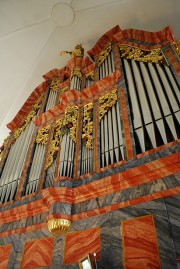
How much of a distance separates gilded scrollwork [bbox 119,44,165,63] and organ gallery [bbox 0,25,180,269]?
3 cm

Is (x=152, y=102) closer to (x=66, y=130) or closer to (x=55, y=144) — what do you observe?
(x=66, y=130)

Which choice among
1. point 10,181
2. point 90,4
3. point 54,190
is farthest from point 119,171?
point 90,4

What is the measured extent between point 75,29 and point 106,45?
5.03ft

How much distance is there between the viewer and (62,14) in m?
7.96

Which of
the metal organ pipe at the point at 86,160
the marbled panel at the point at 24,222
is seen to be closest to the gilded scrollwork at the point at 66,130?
the metal organ pipe at the point at 86,160

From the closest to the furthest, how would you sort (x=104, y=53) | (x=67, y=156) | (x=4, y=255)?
(x=4, y=255) < (x=67, y=156) < (x=104, y=53)

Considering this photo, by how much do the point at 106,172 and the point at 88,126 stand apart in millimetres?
1583

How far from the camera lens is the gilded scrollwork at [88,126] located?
4895 millimetres

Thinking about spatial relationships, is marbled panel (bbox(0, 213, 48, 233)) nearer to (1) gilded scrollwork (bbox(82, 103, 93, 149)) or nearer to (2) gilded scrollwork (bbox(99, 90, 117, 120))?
(1) gilded scrollwork (bbox(82, 103, 93, 149))


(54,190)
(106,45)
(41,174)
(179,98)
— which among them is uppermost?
(106,45)

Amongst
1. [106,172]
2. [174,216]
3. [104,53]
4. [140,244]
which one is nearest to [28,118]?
[104,53]

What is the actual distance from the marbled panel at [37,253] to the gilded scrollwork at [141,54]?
425 centimetres

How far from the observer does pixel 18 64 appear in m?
8.52

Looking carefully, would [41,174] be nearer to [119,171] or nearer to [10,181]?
[10,181]
